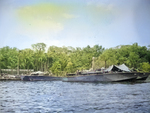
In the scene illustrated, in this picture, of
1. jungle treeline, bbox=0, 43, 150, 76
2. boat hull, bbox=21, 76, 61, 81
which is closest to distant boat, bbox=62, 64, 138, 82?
boat hull, bbox=21, 76, 61, 81

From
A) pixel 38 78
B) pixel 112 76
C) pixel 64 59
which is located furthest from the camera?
pixel 64 59

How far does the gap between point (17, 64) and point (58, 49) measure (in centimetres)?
1858

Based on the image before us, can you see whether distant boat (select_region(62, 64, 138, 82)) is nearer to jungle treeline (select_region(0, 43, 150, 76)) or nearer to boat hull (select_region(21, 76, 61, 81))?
boat hull (select_region(21, 76, 61, 81))

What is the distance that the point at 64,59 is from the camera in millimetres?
69750

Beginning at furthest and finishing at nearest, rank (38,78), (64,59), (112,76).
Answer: (64,59) < (38,78) < (112,76)

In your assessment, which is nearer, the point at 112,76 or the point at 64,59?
the point at 112,76

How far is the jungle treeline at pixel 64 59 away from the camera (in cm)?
5753

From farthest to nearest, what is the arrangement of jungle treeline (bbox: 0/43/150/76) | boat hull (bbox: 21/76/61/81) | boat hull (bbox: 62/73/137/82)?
jungle treeline (bbox: 0/43/150/76), boat hull (bbox: 21/76/61/81), boat hull (bbox: 62/73/137/82)

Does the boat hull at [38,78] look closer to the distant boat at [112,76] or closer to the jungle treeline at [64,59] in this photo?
the jungle treeline at [64,59]

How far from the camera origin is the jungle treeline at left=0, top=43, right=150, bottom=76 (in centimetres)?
5753

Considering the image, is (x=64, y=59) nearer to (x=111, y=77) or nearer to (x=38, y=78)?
(x=38, y=78)

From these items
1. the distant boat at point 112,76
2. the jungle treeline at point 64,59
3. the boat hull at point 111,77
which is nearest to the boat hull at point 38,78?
the jungle treeline at point 64,59

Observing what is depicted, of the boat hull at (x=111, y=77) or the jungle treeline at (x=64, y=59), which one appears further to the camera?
the jungle treeline at (x=64, y=59)

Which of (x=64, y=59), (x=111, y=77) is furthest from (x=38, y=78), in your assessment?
(x=111, y=77)
